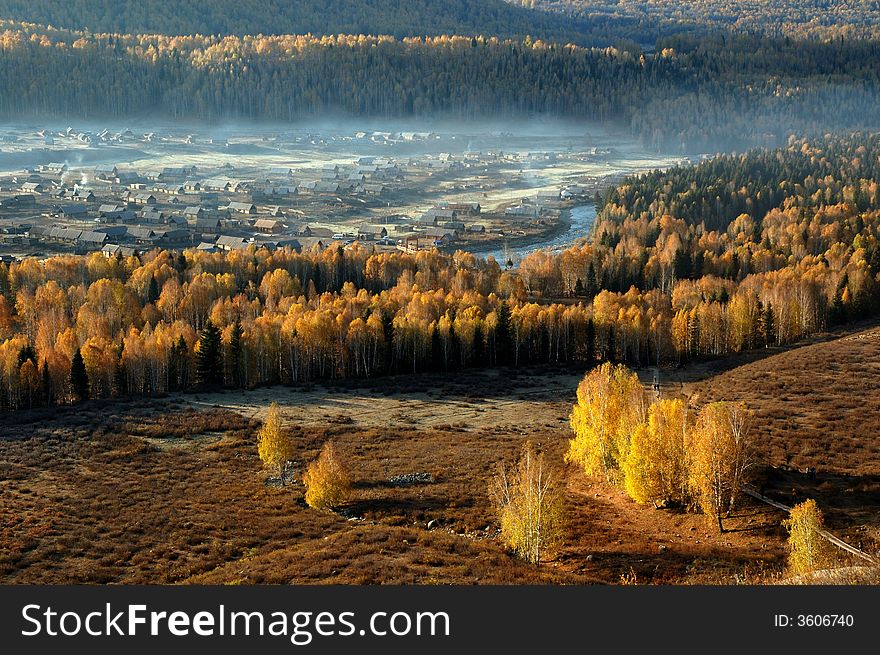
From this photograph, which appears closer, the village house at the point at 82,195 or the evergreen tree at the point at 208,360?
the evergreen tree at the point at 208,360

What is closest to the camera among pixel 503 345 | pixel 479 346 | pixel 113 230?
pixel 479 346

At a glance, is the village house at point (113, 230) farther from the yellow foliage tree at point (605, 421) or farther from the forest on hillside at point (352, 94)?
the forest on hillside at point (352, 94)

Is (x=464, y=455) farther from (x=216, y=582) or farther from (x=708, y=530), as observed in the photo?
(x=216, y=582)

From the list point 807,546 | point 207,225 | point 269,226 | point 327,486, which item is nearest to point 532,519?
point 807,546

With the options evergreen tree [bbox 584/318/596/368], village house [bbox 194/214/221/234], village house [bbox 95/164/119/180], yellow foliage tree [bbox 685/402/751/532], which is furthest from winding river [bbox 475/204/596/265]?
yellow foliage tree [bbox 685/402/751/532]

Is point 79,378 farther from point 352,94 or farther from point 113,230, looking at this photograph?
point 352,94

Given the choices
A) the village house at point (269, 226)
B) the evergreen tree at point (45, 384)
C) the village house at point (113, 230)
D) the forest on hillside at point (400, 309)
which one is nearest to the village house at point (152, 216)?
the village house at point (113, 230)

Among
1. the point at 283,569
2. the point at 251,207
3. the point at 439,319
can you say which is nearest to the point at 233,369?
the point at 439,319

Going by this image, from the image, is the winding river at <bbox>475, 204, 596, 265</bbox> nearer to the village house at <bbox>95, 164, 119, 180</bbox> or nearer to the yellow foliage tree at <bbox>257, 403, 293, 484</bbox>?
the yellow foliage tree at <bbox>257, 403, 293, 484</bbox>
